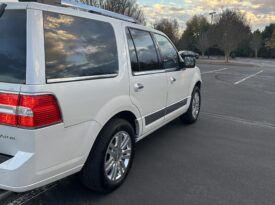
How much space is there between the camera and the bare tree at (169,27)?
46.0 m

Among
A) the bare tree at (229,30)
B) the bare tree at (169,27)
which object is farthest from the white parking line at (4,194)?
the bare tree at (169,27)

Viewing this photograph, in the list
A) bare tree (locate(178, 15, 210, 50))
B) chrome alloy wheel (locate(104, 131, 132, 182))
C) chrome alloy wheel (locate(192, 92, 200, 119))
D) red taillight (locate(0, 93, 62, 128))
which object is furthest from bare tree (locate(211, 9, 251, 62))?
red taillight (locate(0, 93, 62, 128))

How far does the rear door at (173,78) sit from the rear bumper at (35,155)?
2.23 m

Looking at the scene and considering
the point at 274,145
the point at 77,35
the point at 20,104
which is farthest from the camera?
the point at 274,145

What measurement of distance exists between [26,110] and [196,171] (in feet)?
8.02

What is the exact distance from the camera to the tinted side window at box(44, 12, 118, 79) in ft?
8.47

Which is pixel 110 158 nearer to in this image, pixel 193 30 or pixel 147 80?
pixel 147 80

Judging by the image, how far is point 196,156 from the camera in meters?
4.54

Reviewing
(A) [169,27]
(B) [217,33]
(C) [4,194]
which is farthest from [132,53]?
(A) [169,27]

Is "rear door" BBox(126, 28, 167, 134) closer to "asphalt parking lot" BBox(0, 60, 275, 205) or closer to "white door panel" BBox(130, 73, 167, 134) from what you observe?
"white door panel" BBox(130, 73, 167, 134)

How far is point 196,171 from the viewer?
4.02 meters

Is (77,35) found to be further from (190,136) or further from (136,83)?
(190,136)

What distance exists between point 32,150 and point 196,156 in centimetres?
274

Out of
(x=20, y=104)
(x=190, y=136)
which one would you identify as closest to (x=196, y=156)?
(x=190, y=136)
